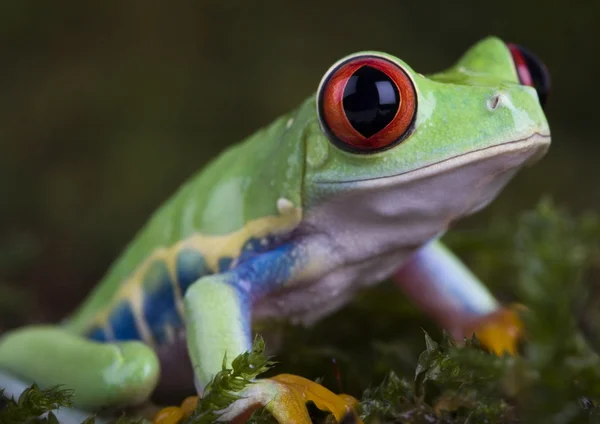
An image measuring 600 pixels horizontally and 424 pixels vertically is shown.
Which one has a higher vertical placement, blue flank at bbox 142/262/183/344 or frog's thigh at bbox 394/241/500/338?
blue flank at bbox 142/262/183/344

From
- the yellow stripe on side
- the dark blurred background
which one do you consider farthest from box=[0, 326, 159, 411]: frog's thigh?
the dark blurred background

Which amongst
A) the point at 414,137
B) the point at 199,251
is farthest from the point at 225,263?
the point at 414,137

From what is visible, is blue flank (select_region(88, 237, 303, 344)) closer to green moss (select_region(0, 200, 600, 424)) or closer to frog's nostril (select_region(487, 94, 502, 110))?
green moss (select_region(0, 200, 600, 424))

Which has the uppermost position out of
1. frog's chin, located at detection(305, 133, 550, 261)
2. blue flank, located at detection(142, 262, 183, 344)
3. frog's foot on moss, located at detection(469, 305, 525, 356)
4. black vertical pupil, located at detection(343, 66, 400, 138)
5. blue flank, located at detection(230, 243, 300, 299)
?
black vertical pupil, located at detection(343, 66, 400, 138)

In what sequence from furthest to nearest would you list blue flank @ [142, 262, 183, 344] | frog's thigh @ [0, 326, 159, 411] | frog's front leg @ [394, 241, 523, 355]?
frog's front leg @ [394, 241, 523, 355] → blue flank @ [142, 262, 183, 344] → frog's thigh @ [0, 326, 159, 411]

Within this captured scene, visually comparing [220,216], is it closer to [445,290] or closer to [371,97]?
Answer: [371,97]

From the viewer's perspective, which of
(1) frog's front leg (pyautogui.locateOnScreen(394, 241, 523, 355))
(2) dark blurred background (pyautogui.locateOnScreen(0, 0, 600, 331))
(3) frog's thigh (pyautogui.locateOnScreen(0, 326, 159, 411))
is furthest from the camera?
(2) dark blurred background (pyautogui.locateOnScreen(0, 0, 600, 331))

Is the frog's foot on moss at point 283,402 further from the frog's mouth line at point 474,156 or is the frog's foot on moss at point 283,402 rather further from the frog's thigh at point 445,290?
the frog's thigh at point 445,290
